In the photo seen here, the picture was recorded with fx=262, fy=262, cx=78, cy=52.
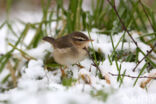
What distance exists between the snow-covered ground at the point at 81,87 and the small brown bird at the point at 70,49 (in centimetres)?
12

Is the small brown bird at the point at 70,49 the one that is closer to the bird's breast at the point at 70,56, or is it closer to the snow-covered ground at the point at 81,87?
the bird's breast at the point at 70,56

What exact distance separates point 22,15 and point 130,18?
467 centimetres

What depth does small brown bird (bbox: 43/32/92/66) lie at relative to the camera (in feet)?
10.8

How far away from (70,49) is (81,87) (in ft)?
4.16

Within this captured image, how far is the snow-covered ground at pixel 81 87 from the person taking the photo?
171 centimetres

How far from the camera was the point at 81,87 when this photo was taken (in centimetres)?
219

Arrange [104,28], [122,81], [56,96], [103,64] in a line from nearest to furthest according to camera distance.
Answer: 1. [56,96]
2. [122,81]
3. [103,64]
4. [104,28]

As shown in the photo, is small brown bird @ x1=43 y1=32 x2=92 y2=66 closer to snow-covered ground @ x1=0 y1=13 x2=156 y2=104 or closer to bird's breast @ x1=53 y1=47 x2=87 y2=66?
bird's breast @ x1=53 y1=47 x2=87 y2=66

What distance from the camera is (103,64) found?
9.83 ft

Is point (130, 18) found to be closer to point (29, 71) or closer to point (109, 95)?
point (29, 71)

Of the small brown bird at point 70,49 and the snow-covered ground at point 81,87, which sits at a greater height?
the small brown bird at point 70,49

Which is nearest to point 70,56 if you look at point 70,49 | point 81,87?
point 70,49

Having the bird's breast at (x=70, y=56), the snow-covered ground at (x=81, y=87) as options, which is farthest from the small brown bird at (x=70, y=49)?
the snow-covered ground at (x=81, y=87)

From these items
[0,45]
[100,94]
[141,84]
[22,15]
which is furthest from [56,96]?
[22,15]
